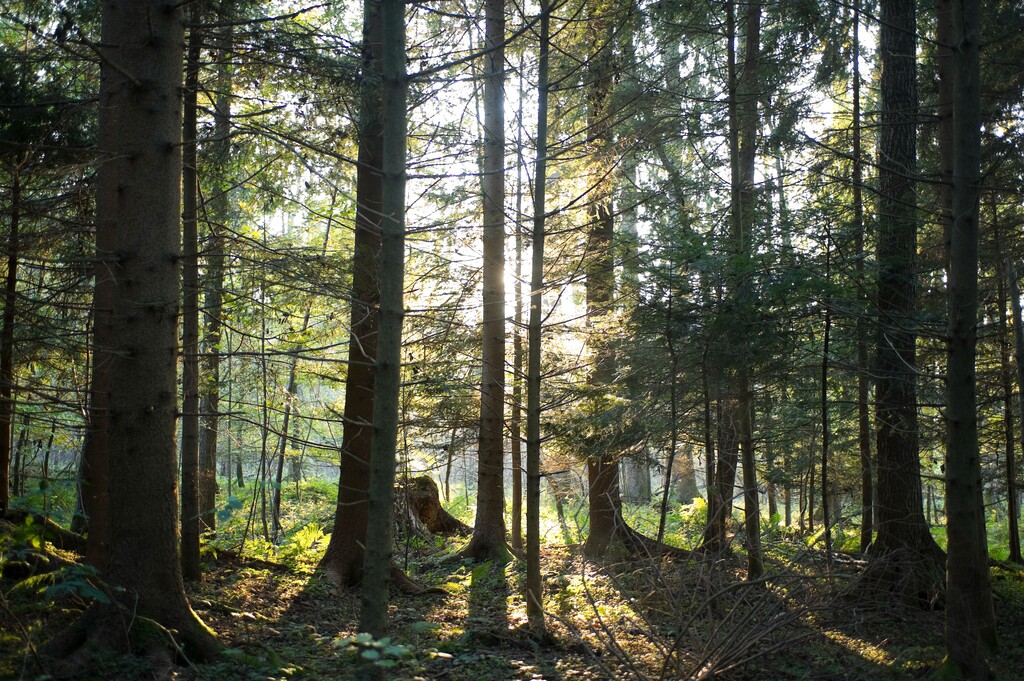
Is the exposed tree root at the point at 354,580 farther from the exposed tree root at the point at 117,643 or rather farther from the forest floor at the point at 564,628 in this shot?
the exposed tree root at the point at 117,643

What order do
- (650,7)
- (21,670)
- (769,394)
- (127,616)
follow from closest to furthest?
(21,670)
(127,616)
(650,7)
(769,394)

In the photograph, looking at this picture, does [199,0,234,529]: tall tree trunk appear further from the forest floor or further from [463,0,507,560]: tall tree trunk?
[463,0,507,560]: tall tree trunk

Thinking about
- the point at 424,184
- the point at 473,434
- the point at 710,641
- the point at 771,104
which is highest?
the point at 771,104

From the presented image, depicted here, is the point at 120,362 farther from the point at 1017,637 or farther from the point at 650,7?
the point at 1017,637

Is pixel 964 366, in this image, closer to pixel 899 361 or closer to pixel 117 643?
pixel 899 361

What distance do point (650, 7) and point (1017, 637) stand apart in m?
8.31

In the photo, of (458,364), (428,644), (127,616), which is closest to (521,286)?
(458,364)

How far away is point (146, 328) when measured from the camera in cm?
523

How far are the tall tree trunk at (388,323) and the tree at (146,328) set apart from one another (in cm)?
193

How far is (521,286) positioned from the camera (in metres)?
8.73

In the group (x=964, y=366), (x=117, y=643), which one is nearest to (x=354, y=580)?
(x=117, y=643)

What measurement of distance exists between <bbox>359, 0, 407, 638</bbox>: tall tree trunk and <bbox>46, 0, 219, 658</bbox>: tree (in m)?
1.93

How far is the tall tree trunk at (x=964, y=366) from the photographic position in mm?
6094

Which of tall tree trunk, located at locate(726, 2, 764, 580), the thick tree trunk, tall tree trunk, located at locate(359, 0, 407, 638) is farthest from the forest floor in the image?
the thick tree trunk
